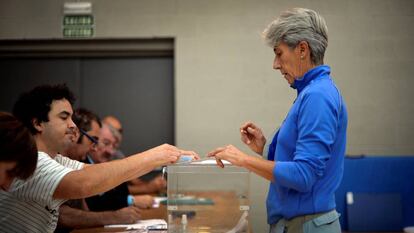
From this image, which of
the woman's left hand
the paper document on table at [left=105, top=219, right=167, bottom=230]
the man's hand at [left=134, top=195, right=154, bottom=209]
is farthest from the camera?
the man's hand at [left=134, top=195, right=154, bottom=209]

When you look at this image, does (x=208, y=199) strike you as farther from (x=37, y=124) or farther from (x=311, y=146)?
(x=311, y=146)

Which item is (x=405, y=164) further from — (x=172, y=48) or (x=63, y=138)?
(x=63, y=138)

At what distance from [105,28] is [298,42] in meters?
2.90

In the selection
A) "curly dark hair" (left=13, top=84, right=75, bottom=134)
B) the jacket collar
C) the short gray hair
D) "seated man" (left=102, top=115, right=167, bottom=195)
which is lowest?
"seated man" (left=102, top=115, right=167, bottom=195)

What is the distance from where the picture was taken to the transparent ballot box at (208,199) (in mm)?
1974

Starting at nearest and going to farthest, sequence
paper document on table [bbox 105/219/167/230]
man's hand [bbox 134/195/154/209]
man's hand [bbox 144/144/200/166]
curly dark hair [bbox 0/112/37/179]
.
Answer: curly dark hair [bbox 0/112/37/179], man's hand [bbox 144/144/200/166], paper document on table [bbox 105/219/167/230], man's hand [bbox 134/195/154/209]

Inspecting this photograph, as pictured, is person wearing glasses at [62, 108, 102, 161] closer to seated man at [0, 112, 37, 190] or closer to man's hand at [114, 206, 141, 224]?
man's hand at [114, 206, 141, 224]

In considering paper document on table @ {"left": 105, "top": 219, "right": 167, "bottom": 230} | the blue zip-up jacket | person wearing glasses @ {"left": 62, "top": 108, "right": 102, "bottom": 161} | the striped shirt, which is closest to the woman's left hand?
the blue zip-up jacket

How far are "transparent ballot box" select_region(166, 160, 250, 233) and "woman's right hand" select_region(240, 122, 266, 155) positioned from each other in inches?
5.9

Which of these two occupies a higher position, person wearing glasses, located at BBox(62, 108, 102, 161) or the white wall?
the white wall

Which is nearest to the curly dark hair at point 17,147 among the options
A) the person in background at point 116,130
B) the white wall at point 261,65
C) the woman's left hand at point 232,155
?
the woman's left hand at point 232,155

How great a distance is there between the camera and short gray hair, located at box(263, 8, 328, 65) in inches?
60.2

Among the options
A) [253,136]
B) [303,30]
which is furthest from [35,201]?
[303,30]

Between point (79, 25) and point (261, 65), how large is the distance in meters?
1.62
